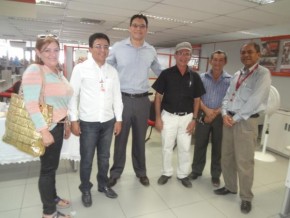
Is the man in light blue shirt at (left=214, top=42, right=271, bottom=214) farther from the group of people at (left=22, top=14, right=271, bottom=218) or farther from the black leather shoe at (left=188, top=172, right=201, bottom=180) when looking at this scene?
the black leather shoe at (left=188, top=172, right=201, bottom=180)

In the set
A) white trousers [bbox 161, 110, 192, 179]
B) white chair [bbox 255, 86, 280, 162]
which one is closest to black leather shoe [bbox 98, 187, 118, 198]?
white trousers [bbox 161, 110, 192, 179]

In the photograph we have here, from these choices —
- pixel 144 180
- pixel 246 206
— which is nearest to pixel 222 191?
pixel 246 206

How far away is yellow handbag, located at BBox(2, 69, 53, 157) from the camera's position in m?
1.51

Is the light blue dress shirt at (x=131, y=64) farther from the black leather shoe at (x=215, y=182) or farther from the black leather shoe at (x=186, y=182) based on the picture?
the black leather shoe at (x=215, y=182)

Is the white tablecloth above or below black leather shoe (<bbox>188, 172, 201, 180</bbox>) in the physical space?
above

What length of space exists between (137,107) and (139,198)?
94 centimetres

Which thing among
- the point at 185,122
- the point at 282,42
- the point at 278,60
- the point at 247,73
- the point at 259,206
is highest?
the point at 282,42

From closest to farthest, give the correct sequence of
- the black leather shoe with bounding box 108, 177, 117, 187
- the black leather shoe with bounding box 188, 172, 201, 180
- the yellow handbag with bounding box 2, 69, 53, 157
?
the yellow handbag with bounding box 2, 69, 53, 157, the black leather shoe with bounding box 108, 177, 117, 187, the black leather shoe with bounding box 188, 172, 201, 180

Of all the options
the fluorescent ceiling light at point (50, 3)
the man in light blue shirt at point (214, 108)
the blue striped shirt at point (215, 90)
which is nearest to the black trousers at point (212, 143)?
the man in light blue shirt at point (214, 108)

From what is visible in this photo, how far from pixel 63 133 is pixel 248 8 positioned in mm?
3831

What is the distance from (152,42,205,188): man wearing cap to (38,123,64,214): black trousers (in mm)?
1131

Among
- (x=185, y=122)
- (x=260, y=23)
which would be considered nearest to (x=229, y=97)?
(x=185, y=122)

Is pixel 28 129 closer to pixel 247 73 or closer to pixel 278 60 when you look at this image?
pixel 247 73

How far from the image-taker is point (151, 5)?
4191mm
